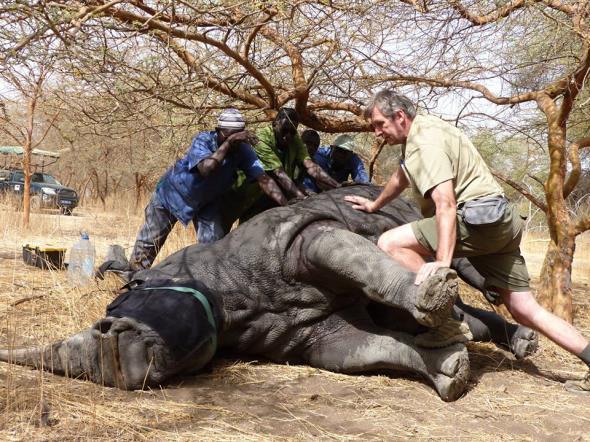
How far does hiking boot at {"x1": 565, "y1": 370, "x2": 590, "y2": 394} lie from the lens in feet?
12.1

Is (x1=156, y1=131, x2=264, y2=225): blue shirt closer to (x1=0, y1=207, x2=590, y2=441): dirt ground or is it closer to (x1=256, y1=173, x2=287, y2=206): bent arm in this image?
(x1=256, y1=173, x2=287, y2=206): bent arm

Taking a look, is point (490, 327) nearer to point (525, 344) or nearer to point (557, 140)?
point (525, 344)

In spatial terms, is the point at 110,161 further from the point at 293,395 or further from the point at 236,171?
the point at 293,395

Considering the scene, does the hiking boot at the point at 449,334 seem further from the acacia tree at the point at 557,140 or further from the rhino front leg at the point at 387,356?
the acacia tree at the point at 557,140

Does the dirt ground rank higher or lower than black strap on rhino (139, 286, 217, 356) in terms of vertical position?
lower

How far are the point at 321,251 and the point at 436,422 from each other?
115cm

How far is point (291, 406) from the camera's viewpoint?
3250mm

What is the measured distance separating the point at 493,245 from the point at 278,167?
2036 mm

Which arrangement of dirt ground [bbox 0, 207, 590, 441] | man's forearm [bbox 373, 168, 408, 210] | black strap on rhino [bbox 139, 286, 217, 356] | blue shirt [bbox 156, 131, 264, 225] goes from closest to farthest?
dirt ground [bbox 0, 207, 590, 441]
black strap on rhino [bbox 139, 286, 217, 356]
man's forearm [bbox 373, 168, 408, 210]
blue shirt [bbox 156, 131, 264, 225]

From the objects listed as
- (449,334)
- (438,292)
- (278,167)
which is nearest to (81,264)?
(278,167)

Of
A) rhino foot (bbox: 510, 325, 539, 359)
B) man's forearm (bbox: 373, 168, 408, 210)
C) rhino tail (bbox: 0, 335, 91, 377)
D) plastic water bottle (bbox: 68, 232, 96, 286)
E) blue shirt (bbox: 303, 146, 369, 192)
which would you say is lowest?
rhino foot (bbox: 510, 325, 539, 359)

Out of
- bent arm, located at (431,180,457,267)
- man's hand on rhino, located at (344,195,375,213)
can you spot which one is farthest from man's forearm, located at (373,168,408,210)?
bent arm, located at (431,180,457,267)

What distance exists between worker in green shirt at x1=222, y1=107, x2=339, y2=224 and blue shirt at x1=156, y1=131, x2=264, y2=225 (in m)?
0.14

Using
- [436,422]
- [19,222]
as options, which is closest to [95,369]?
[436,422]
